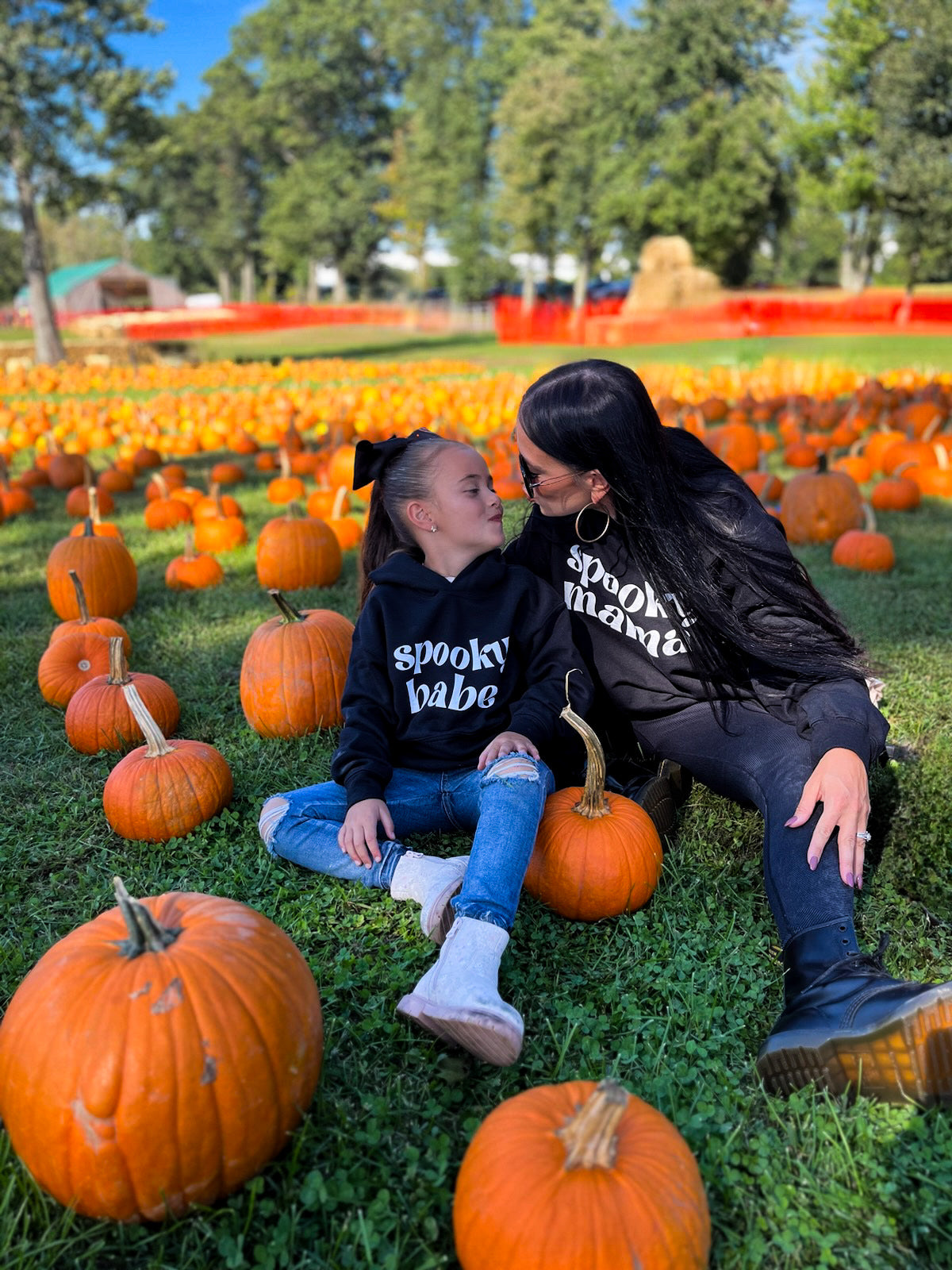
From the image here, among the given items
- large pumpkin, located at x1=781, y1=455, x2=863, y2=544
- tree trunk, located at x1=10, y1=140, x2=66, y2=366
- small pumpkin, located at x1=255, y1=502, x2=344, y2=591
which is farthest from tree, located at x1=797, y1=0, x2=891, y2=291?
small pumpkin, located at x1=255, y1=502, x2=344, y2=591

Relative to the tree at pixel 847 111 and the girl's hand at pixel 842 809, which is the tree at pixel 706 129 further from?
the girl's hand at pixel 842 809

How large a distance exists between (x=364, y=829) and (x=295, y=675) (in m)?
1.22

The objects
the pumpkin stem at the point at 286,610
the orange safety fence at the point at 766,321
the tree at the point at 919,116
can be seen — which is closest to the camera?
the pumpkin stem at the point at 286,610

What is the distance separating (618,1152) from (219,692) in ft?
9.85

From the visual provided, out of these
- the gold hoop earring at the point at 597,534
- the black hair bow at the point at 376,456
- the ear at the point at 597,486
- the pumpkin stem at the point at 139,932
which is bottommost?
the pumpkin stem at the point at 139,932

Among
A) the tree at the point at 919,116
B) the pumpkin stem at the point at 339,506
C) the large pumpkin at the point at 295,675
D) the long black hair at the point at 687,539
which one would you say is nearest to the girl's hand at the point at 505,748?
the long black hair at the point at 687,539

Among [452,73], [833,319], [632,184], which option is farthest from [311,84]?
[833,319]

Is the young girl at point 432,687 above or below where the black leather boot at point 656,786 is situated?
above

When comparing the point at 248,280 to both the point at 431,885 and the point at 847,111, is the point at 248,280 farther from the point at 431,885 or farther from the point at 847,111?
the point at 431,885

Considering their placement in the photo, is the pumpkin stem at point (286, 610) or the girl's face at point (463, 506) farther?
the pumpkin stem at point (286, 610)

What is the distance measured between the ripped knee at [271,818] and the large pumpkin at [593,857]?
0.76 meters

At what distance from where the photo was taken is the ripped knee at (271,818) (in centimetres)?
288

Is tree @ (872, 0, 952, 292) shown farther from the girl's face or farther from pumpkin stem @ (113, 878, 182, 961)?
pumpkin stem @ (113, 878, 182, 961)

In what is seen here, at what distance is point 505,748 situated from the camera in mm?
2658
